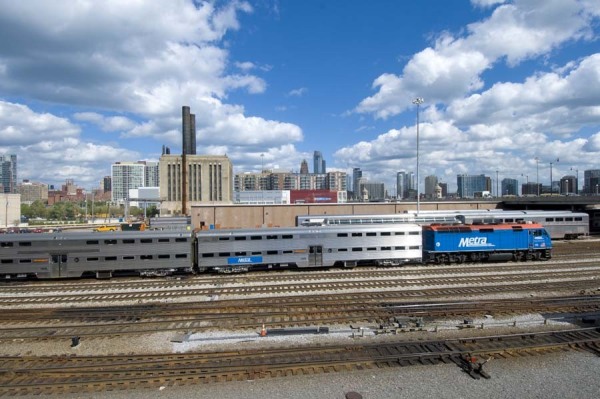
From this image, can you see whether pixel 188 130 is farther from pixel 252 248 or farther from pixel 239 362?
pixel 239 362

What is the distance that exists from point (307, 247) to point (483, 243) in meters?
15.0

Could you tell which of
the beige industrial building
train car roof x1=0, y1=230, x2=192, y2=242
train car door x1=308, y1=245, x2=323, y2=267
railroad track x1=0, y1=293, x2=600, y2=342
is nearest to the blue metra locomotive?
train car door x1=308, y1=245, x2=323, y2=267

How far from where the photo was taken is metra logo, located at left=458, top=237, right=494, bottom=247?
102ft

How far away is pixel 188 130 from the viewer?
5187 inches

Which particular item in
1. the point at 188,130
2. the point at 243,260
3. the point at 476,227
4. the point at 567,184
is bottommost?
the point at 243,260

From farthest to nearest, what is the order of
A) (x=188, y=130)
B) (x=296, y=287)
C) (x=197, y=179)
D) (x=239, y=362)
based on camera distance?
(x=197, y=179)
(x=188, y=130)
(x=296, y=287)
(x=239, y=362)

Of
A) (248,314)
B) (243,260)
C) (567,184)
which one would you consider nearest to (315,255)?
(243,260)

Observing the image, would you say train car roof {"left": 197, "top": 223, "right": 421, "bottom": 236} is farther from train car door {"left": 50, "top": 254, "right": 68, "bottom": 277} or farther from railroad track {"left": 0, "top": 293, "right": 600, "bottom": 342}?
train car door {"left": 50, "top": 254, "right": 68, "bottom": 277}

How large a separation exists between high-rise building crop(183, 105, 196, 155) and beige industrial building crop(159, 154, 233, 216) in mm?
7140

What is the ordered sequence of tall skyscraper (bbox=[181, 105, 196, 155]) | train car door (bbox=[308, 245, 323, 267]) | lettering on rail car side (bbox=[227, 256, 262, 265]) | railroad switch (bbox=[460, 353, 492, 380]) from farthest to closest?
tall skyscraper (bbox=[181, 105, 196, 155])
train car door (bbox=[308, 245, 323, 267])
lettering on rail car side (bbox=[227, 256, 262, 265])
railroad switch (bbox=[460, 353, 492, 380])

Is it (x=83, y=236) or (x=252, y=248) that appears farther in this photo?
(x=252, y=248)

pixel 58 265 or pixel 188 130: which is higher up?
pixel 188 130

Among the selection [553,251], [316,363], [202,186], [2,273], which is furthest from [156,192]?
[316,363]

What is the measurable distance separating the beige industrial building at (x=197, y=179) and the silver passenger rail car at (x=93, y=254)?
10661 cm
